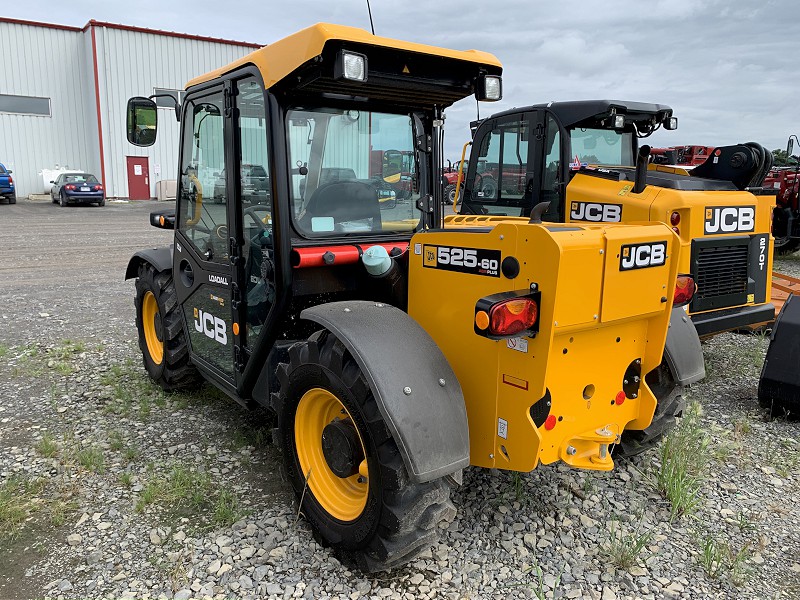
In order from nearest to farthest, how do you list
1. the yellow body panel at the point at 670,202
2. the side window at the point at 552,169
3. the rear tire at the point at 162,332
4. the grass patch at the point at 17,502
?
the grass patch at the point at 17,502 → the rear tire at the point at 162,332 → the yellow body panel at the point at 670,202 → the side window at the point at 552,169

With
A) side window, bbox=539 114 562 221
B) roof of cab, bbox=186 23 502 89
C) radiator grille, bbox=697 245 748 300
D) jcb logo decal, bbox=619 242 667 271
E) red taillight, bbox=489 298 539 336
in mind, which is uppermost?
roof of cab, bbox=186 23 502 89

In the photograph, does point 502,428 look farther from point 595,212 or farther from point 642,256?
point 595,212

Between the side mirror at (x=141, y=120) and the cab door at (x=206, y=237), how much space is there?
0.76 feet

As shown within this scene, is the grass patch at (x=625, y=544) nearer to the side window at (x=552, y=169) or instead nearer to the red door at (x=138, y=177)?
the side window at (x=552, y=169)

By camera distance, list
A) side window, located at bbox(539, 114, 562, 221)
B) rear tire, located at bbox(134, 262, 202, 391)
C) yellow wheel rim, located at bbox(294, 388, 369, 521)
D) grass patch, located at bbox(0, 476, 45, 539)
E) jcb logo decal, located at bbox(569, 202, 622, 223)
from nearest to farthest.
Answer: yellow wheel rim, located at bbox(294, 388, 369, 521) < grass patch, located at bbox(0, 476, 45, 539) < rear tire, located at bbox(134, 262, 202, 391) < jcb logo decal, located at bbox(569, 202, 622, 223) < side window, located at bbox(539, 114, 562, 221)

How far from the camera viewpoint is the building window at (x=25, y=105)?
25641 mm

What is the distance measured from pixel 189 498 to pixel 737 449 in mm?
3456

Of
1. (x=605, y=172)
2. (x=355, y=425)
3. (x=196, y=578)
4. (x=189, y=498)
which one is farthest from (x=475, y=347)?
(x=605, y=172)

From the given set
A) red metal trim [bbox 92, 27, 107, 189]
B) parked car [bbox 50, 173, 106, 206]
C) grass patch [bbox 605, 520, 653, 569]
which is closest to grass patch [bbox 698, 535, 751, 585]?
grass patch [bbox 605, 520, 653, 569]

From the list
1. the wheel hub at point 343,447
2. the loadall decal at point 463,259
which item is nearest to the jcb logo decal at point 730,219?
the loadall decal at point 463,259

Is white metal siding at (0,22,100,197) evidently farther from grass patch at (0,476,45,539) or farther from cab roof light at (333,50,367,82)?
cab roof light at (333,50,367,82)

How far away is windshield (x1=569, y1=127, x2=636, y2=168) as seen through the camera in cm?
622

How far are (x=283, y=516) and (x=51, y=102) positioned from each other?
28.9 m

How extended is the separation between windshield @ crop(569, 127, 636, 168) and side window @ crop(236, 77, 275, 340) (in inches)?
148
